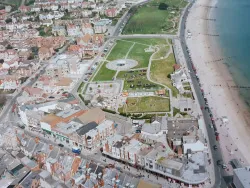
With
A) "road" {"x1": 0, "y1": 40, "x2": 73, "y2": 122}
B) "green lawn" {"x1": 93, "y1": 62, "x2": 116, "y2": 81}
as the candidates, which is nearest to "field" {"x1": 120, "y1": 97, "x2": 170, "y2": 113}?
"green lawn" {"x1": 93, "y1": 62, "x2": 116, "y2": 81}

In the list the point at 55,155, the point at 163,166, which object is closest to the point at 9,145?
the point at 55,155

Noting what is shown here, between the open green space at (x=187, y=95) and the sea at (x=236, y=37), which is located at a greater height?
the open green space at (x=187, y=95)

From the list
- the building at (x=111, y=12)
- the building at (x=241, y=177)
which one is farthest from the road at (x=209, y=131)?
the building at (x=111, y=12)

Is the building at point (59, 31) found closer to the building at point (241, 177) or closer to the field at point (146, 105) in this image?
the field at point (146, 105)

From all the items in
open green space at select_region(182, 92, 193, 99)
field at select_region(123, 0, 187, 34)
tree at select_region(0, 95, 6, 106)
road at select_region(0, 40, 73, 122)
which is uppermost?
→ open green space at select_region(182, 92, 193, 99)

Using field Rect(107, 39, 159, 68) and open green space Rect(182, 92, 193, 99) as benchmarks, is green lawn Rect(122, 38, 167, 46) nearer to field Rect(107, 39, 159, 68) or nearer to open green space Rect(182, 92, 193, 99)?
field Rect(107, 39, 159, 68)

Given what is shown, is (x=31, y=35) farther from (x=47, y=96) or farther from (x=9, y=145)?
(x=9, y=145)

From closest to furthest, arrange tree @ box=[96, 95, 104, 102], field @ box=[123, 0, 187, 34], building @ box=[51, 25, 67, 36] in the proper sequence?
1. tree @ box=[96, 95, 104, 102]
2. field @ box=[123, 0, 187, 34]
3. building @ box=[51, 25, 67, 36]
